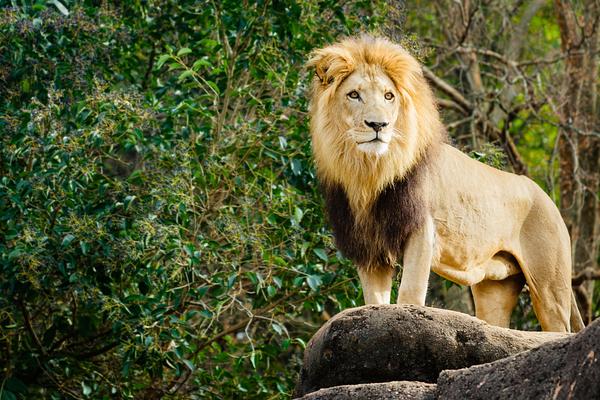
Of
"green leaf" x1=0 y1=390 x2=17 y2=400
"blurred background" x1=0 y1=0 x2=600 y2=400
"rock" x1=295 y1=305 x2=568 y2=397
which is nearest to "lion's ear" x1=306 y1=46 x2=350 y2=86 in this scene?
"rock" x1=295 y1=305 x2=568 y2=397

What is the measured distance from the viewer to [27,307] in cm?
766

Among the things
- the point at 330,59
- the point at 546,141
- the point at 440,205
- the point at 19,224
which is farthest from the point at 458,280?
the point at 546,141

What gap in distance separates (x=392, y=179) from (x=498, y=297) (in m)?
1.24

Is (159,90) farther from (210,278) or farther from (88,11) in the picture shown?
(210,278)

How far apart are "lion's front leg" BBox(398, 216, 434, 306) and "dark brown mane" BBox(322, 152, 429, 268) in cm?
4

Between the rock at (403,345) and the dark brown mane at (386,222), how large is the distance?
0.85m

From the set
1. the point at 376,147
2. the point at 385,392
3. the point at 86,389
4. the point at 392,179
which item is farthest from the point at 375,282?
the point at 86,389

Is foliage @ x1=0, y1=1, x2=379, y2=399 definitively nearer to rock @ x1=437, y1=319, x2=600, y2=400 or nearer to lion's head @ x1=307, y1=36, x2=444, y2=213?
lion's head @ x1=307, y1=36, x2=444, y2=213

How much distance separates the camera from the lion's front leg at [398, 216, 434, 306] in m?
5.07

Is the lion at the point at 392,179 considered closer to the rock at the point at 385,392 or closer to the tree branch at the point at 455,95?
the rock at the point at 385,392

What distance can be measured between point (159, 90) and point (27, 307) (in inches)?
62.4

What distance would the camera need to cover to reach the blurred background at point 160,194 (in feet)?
21.7

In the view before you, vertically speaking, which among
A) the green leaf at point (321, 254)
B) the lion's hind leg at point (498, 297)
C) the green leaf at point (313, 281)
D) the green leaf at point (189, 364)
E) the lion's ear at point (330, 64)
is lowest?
the green leaf at point (189, 364)

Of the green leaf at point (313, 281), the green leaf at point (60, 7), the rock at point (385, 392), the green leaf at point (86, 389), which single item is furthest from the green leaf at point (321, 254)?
the rock at point (385, 392)
